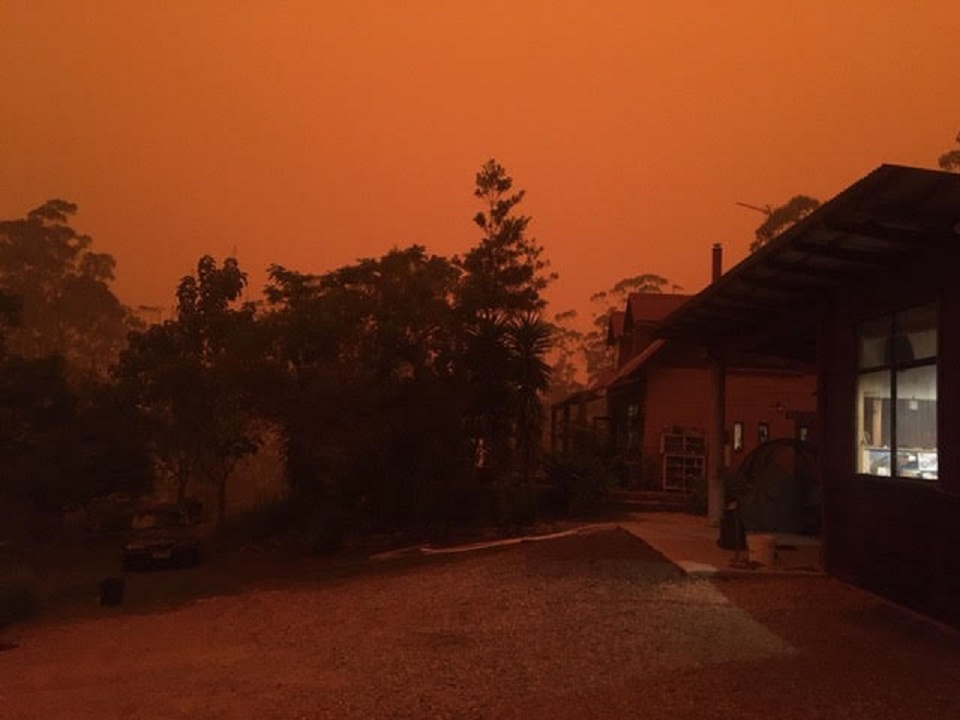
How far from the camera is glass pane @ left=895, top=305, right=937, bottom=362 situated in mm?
9375

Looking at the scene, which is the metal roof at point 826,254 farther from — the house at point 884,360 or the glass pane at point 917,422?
the glass pane at point 917,422

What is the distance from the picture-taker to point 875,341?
420 inches

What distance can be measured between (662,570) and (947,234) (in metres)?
5.51

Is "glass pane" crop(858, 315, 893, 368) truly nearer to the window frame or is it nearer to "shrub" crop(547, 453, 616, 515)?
the window frame

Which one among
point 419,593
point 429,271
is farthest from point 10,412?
point 419,593

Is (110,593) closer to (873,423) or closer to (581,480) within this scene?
(581,480)

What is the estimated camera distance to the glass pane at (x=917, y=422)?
935cm

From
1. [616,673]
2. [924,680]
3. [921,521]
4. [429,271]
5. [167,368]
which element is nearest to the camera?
[924,680]

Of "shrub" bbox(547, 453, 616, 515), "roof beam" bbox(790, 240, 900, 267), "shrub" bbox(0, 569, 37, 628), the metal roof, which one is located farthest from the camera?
"shrub" bbox(547, 453, 616, 515)

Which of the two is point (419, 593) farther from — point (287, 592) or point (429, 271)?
point (429, 271)

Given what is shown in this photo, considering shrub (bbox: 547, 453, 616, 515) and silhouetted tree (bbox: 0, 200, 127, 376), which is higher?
silhouetted tree (bbox: 0, 200, 127, 376)

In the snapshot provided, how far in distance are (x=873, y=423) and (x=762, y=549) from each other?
2485mm

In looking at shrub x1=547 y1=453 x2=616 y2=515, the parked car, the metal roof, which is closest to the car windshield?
the parked car

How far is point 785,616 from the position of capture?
9.40 metres
